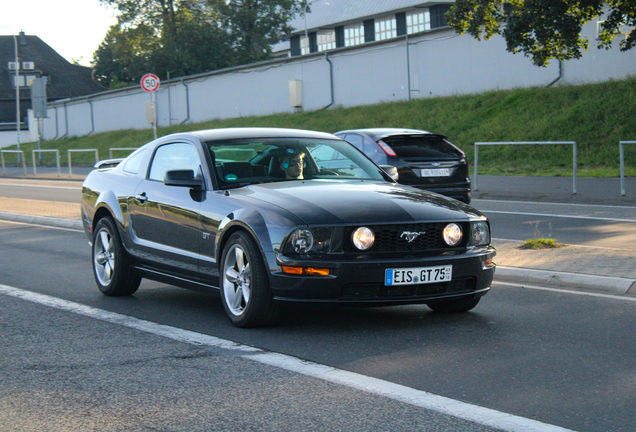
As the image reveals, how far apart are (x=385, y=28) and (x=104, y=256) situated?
57960 mm

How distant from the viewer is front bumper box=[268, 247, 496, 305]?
5.67 m

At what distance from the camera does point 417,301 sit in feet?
19.4

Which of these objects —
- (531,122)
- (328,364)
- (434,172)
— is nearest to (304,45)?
(531,122)

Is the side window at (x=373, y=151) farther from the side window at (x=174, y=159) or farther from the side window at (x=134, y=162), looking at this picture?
the side window at (x=174, y=159)

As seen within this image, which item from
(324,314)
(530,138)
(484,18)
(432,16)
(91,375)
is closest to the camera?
(91,375)

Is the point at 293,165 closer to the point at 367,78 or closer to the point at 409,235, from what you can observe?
the point at 409,235

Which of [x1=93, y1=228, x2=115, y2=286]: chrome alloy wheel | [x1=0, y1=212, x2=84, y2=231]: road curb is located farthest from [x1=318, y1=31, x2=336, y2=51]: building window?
[x1=93, y1=228, x2=115, y2=286]: chrome alloy wheel

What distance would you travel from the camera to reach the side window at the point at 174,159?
7.13 metres

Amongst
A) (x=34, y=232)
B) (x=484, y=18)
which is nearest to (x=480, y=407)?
(x=34, y=232)

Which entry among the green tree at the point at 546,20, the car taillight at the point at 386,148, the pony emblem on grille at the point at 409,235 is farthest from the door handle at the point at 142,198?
the green tree at the point at 546,20

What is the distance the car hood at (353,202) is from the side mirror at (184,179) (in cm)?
44

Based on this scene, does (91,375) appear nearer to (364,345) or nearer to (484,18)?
(364,345)

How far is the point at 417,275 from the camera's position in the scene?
5.80 metres

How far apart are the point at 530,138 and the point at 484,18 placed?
15.0 feet
